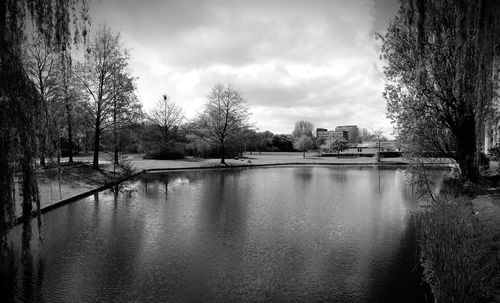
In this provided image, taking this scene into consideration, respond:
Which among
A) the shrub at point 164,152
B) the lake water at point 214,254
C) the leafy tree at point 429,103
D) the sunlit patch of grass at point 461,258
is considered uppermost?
the leafy tree at point 429,103

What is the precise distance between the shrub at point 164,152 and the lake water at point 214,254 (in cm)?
3394

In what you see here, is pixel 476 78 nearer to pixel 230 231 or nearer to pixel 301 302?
pixel 301 302

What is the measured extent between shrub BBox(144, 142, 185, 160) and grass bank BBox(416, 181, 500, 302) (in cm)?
4483

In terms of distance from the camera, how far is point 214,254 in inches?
353

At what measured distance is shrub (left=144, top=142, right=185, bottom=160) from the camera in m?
49.5

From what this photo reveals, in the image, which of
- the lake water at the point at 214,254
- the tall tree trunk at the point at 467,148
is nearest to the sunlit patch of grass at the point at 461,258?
the lake water at the point at 214,254

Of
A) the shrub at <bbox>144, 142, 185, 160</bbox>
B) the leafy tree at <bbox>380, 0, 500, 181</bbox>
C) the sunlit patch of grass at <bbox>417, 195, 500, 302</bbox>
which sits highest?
the leafy tree at <bbox>380, 0, 500, 181</bbox>

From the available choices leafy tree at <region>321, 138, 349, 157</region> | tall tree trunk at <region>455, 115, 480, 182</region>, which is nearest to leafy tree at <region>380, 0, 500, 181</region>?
tall tree trunk at <region>455, 115, 480, 182</region>

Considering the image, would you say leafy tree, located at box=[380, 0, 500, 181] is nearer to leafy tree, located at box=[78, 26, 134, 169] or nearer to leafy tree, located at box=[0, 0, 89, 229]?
leafy tree, located at box=[0, 0, 89, 229]

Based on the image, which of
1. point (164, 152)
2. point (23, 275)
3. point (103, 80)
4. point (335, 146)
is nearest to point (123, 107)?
point (103, 80)

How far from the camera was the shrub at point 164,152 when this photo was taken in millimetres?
49528

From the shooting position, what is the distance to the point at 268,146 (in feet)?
338

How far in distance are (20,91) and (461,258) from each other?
8444mm

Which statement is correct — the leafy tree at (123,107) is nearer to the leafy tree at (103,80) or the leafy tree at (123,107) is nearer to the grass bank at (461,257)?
the leafy tree at (103,80)
